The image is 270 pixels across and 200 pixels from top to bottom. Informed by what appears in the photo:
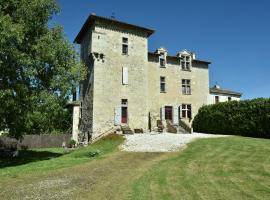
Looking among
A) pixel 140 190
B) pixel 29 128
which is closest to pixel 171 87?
pixel 29 128

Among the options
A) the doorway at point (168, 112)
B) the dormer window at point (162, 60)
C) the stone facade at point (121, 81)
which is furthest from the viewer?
the dormer window at point (162, 60)

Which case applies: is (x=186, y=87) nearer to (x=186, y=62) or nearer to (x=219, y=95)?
(x=186, y=62)

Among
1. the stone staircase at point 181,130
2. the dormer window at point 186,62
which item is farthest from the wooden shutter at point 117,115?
the dormer window at point 186,62

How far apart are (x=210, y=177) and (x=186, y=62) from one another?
996 inches

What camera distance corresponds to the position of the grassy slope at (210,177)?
28.4ft

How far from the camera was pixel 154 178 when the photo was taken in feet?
36.2

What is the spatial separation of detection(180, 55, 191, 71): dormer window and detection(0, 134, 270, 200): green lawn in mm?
18641

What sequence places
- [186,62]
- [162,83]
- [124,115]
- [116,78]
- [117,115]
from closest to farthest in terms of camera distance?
[117,115] < [116,78] < [124,115] < [162,83] < [186,62]

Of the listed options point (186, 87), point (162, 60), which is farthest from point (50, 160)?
point (186, 87)

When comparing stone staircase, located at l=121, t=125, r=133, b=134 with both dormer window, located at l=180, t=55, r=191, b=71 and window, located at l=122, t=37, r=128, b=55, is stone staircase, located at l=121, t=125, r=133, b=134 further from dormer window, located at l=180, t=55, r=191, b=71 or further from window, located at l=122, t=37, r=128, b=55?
dormer window, located at l=180, t=55, r=191, b=71

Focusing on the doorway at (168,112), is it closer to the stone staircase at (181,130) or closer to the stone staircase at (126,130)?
the stone staircase at (181,130)

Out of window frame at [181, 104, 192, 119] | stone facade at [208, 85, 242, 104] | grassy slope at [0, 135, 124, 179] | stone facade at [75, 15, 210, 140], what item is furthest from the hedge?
grassy slope at [0, 135, 124, 179]

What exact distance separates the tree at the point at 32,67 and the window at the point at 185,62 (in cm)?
1762

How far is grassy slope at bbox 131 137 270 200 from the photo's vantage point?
8.65 meters
